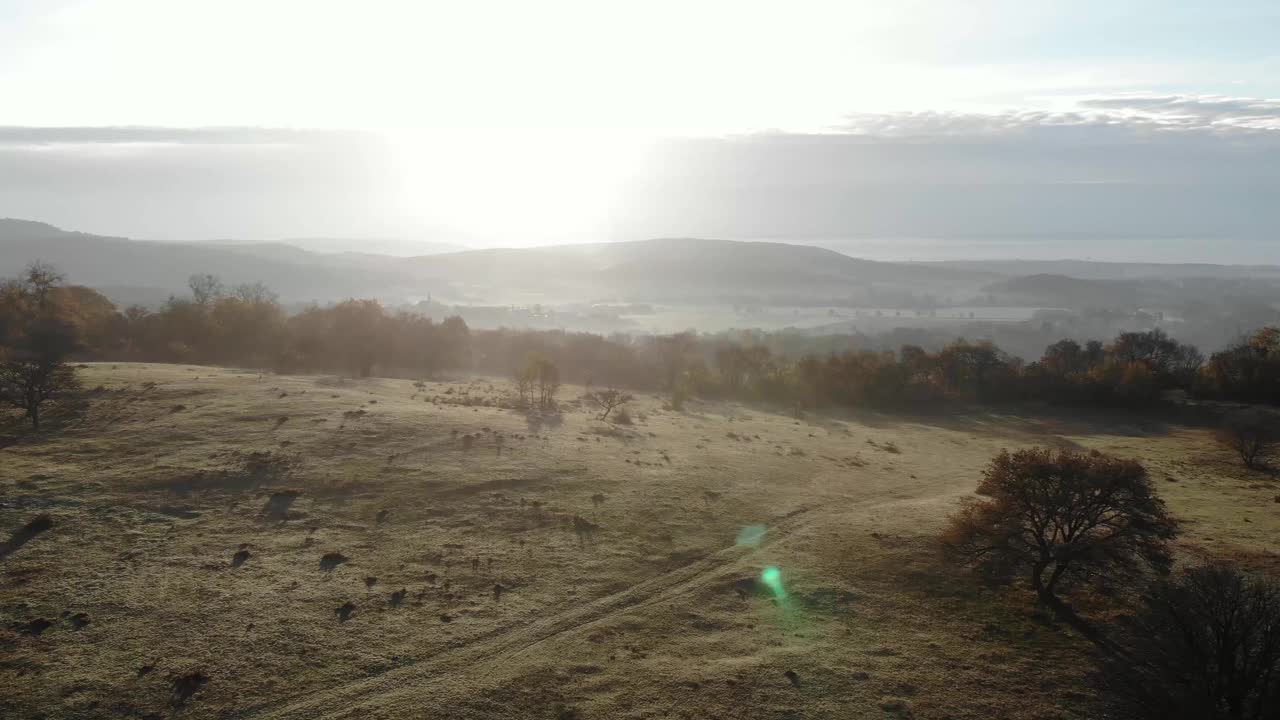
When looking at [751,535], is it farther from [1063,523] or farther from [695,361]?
[695,361]

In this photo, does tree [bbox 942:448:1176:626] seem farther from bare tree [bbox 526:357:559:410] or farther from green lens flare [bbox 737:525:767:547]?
bare tree [bbox 526:357:559:410]

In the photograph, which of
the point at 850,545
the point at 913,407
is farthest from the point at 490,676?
the point at 913,407

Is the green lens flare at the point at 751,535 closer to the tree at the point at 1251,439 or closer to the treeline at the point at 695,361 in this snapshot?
the treeline at the point at 695,361

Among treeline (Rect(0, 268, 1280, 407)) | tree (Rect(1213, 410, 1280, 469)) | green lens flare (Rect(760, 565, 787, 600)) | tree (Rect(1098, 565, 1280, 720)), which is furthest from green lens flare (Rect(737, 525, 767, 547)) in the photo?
tree (Rect(1213, 410, 1280, 469))

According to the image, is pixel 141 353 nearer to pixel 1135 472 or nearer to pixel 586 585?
pixel 586 585

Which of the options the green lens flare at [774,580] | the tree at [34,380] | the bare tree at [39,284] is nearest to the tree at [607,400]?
the green lens flare at [774,580]

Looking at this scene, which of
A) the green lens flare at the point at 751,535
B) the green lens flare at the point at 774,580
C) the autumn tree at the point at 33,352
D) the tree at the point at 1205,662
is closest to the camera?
the tree at the point at 1205,662

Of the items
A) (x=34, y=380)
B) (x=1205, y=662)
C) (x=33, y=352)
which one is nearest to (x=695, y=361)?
(x=33, y=352)
